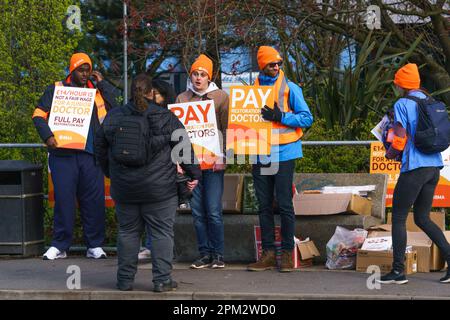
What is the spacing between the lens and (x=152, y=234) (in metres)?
9.04

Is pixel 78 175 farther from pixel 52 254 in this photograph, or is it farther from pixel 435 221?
pixel 435 221

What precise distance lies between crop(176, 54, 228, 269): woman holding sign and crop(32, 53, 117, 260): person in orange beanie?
1.28 meters

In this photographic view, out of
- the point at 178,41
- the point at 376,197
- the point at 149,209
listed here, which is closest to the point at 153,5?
the point at 178,41

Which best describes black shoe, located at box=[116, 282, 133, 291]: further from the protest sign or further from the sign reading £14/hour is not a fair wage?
the sign reading £14/hour is not a fair wage

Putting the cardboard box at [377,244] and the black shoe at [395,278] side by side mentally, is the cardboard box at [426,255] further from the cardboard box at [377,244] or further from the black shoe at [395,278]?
the black shoe at [395,278]

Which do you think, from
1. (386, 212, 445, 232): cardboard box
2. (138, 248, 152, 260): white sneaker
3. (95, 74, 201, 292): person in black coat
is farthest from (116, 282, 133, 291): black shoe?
(386, 212, 445, 232): cardboard box

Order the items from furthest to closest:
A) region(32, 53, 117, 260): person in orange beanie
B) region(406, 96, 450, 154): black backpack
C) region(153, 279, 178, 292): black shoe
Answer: region(32, 53, 117, 260): person in orange beanie
region(406, 96, 450, 154): black backpack
region(153, 279, 178, 292): black shoe

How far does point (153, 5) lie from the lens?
52.0 feet

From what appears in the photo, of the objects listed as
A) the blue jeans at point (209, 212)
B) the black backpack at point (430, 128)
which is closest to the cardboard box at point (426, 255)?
the black backpack at point (430, 128)

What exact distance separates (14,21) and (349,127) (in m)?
5.20

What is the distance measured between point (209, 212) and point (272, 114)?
1250 mm

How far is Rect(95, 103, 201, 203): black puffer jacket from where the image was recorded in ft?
29.2

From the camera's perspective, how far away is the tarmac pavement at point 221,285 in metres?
8.84

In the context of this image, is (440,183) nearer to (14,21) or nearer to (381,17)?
(381,17)
